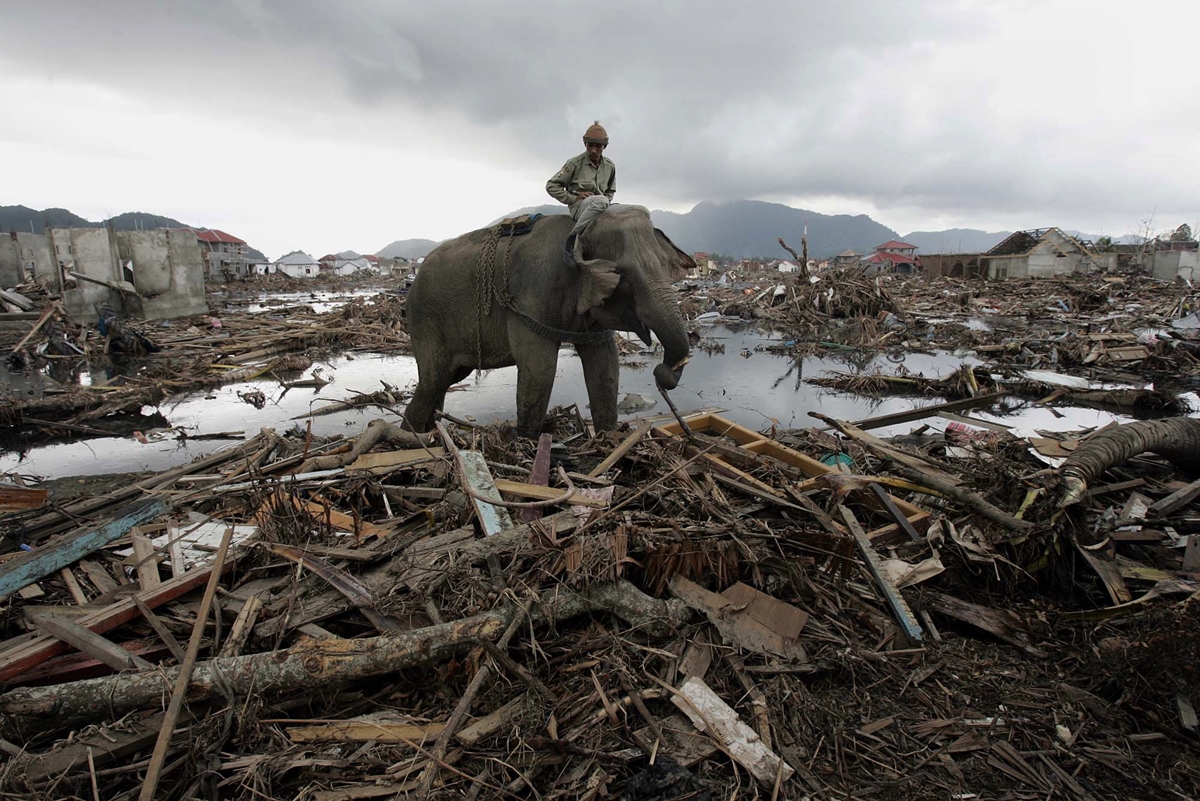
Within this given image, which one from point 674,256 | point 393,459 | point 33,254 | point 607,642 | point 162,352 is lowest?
point 607,642

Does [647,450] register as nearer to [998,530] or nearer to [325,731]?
[998,530]

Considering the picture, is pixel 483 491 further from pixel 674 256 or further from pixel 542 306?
pixel 674 256

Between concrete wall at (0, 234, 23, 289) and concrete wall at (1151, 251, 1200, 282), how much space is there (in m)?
53.5

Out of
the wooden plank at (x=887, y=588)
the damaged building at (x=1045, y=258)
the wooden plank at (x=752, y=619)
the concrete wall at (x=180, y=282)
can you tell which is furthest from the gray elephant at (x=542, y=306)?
the damaged building at (x=1045, y=258)

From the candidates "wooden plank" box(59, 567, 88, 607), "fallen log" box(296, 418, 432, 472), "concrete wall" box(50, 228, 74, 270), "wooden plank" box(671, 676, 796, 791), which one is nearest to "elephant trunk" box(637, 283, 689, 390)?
"fallen log" box(296, 418, 432, 472)

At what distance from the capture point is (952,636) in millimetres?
3074

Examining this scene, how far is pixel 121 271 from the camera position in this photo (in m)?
17.6

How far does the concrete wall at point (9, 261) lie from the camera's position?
1939 cm

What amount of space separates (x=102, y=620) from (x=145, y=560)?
616mm

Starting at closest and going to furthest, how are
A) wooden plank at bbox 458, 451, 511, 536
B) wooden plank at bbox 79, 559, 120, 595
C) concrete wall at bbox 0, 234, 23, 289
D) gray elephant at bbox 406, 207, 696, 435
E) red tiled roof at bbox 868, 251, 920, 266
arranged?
wooden plank at bbox 79, 559, 120, 595
wooden plank at bbox 458, 451, 511, 536
gray elephant at bbox 406, 207, 696, 435
concrete wall at bbox 0, 234, 23, 289
red tiled roof at bbox 868, 251, 920, 266

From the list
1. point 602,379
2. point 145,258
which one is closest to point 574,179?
point 602,379

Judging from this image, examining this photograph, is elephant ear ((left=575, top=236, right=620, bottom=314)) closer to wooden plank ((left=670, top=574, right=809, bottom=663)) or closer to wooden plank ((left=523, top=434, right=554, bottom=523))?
wooden plank ((left=523, top=434, right=554, bottom=523))

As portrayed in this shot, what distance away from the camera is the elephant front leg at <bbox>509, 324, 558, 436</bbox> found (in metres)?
5.27

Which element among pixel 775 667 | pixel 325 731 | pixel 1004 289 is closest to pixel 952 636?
pixel 775 667
